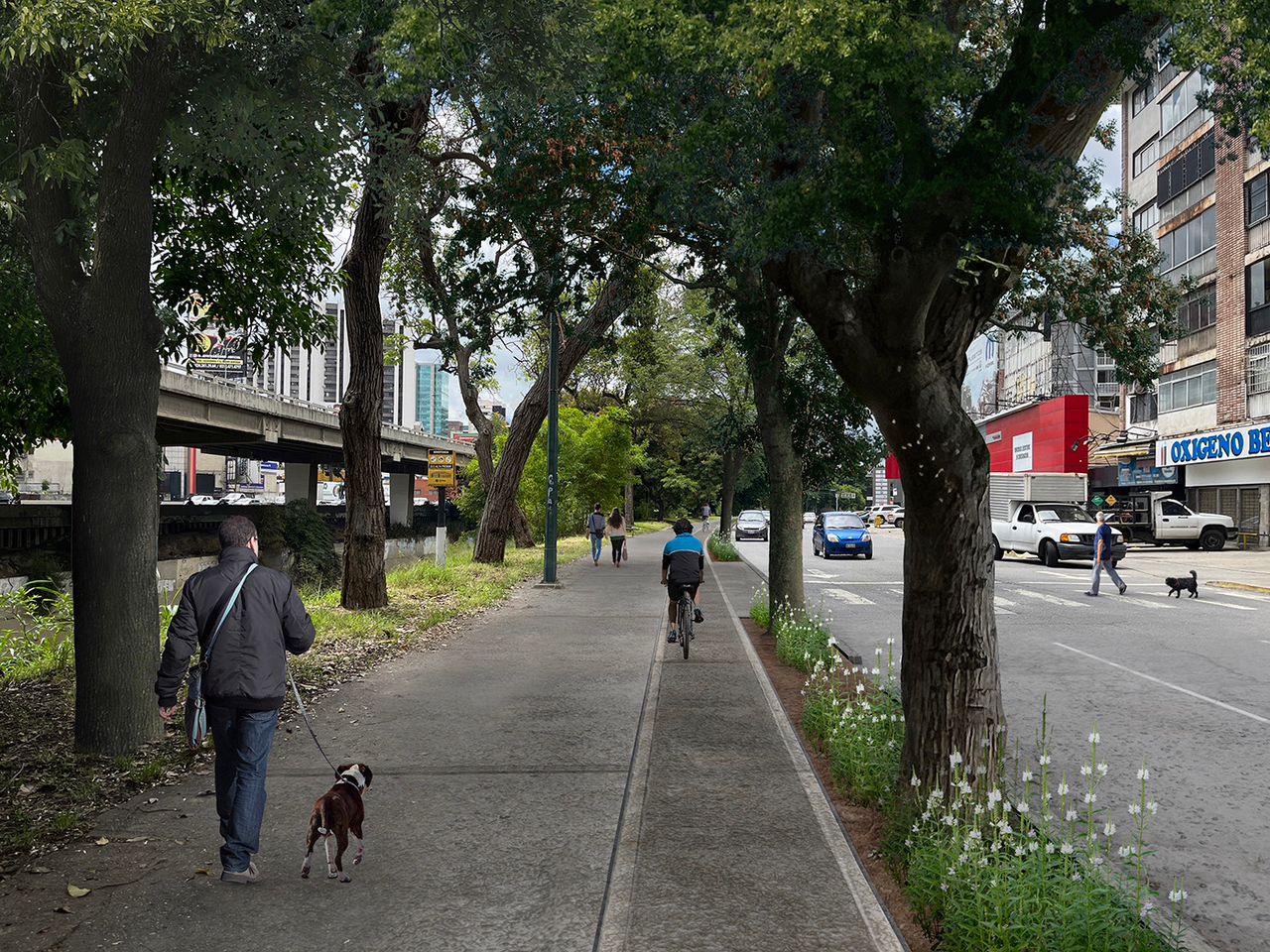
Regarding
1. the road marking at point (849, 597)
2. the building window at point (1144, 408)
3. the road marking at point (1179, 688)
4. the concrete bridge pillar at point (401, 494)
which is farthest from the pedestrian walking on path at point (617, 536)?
the concrete bridge pillar at point (401, 494)

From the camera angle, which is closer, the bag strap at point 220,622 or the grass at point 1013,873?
the grass at point 1013,873

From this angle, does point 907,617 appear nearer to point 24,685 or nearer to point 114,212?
point 114,212

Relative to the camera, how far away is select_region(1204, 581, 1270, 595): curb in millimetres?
22028

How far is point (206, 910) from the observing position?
4598 millimetres

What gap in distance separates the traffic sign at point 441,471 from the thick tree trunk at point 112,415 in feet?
54.5

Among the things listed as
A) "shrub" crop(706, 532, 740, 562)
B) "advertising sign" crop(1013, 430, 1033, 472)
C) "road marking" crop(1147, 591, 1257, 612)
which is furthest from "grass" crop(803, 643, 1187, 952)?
"advertising sign" crop(1013, 430, 1033, 472)

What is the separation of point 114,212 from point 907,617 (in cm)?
630

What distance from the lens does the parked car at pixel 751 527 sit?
5634cm

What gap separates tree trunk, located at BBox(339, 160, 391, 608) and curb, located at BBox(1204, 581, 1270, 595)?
18.3 metres

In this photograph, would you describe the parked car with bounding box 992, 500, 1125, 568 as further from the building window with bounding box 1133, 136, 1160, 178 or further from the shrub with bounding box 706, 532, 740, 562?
the building window with bounding box 1133, 136, 1160, 178

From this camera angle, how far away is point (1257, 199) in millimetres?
36562

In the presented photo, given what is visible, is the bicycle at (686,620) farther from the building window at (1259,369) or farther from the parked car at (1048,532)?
the building window at (1259,369)

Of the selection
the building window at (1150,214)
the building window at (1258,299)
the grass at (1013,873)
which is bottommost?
the grass at (1013,873)

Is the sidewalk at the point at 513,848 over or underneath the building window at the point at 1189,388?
underneath
